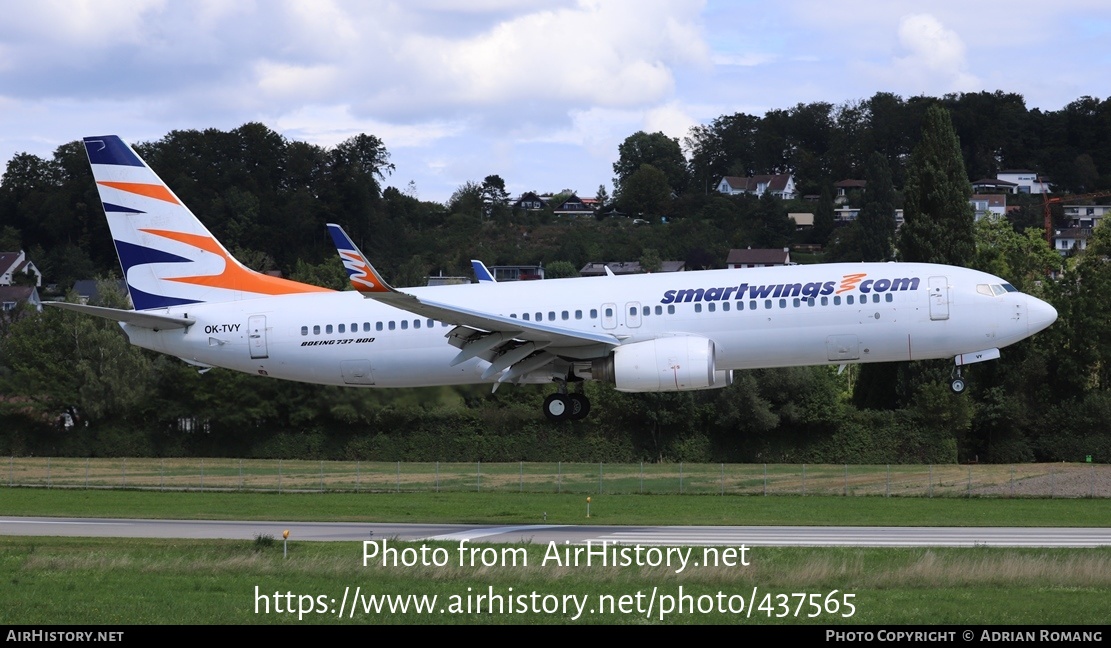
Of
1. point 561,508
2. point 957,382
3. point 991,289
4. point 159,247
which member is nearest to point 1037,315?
point 991,289

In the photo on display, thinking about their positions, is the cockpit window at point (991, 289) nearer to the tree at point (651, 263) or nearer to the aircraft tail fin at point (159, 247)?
the aircraft tail fin at point (159, 247)

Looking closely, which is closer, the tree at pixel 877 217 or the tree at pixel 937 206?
the tree at pixel 937 206

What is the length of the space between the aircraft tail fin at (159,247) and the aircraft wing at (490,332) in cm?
688

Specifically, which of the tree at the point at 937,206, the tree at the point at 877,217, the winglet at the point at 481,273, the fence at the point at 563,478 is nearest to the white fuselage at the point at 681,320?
the winglet at the point at 481,273

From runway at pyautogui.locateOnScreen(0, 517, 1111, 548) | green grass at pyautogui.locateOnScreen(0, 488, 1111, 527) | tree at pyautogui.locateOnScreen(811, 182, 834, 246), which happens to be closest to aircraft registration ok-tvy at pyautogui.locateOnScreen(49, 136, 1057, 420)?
runway at pyautogui.locateOnScreen(0, 517, 1111, 548)

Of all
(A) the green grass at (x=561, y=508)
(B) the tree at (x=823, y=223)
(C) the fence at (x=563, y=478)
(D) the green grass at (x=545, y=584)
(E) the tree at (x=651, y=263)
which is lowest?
(C) the fence at (x=563, y=478)

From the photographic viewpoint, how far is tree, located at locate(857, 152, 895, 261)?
13988cm

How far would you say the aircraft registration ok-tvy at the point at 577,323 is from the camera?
124 feet

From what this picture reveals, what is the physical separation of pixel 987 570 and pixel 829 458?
47.4 meters

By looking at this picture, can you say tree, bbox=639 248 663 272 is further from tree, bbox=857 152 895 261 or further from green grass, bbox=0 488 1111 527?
green grass, bbox=0 488 1111 527
